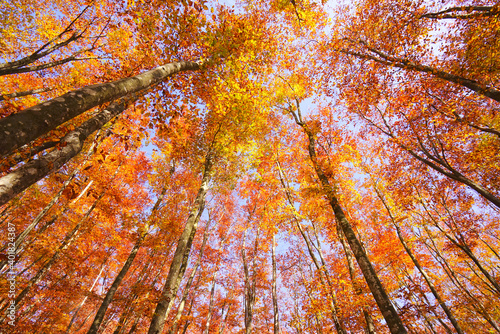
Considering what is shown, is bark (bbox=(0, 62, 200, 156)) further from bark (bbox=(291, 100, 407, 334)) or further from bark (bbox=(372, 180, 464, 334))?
bark (bbox=(372, 180, 464, 334))

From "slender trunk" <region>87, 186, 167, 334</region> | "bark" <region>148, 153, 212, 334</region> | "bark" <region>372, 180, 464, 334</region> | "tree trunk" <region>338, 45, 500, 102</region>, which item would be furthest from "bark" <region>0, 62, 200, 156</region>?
"bark" <region>372, 180, 464, 334</region>

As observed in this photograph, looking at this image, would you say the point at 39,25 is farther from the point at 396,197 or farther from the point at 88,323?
the point at 88,323

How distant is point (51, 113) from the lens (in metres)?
2.22

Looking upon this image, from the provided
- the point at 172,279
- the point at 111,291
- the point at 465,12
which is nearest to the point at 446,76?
the point at 465,12

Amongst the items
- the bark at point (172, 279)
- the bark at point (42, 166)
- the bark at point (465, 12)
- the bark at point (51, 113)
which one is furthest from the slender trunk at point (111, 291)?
the bark at point (465, 12)

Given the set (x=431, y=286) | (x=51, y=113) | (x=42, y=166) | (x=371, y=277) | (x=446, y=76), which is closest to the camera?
(x=51, y=113)

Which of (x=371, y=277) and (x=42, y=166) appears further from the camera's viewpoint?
(x=371, y=277)

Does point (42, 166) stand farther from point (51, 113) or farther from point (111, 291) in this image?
point (111, 291)

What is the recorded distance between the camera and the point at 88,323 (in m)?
24.1

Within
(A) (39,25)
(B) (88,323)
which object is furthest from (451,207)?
(B) (88,323)

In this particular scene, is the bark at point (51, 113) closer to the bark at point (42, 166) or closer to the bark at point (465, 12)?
the bark at point (42, 166)

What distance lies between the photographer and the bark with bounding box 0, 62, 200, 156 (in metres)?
1.83

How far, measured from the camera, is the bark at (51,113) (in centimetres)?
183

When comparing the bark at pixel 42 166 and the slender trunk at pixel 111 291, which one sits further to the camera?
the slender trunk at pixel 111 291
